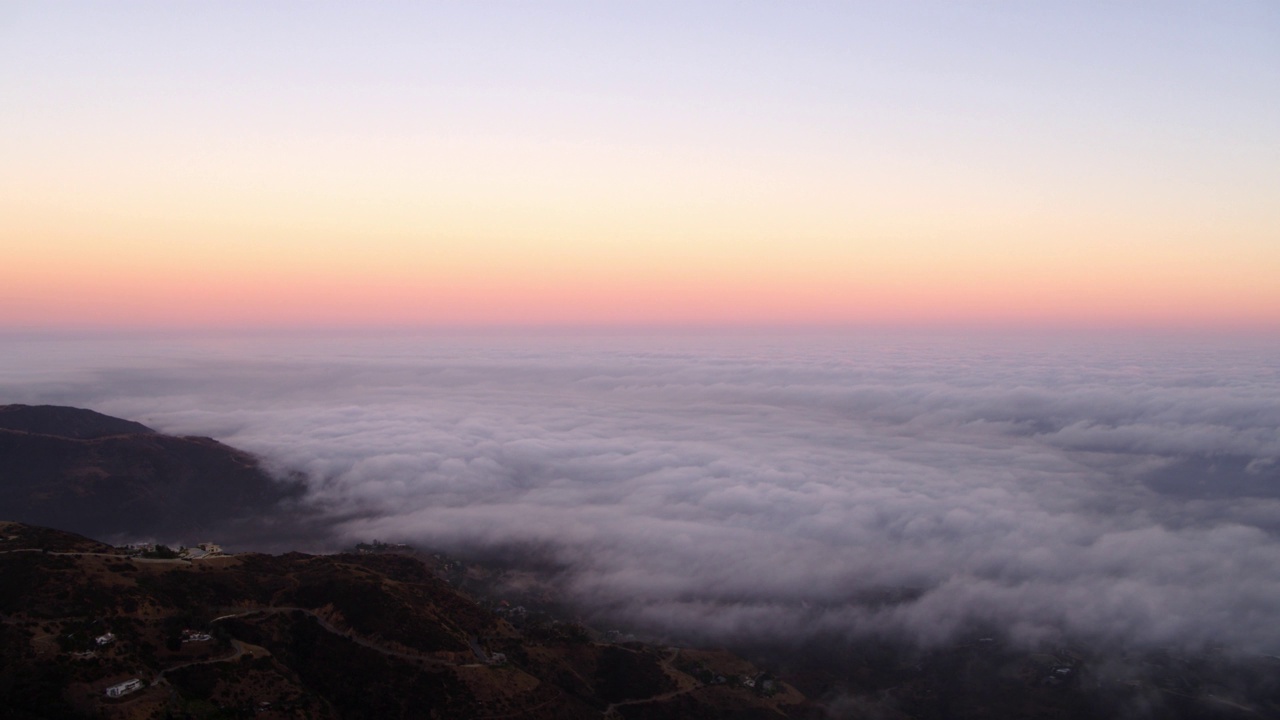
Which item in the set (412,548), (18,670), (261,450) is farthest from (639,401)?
(18,670)

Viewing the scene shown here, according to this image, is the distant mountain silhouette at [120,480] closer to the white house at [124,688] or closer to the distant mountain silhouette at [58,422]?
the distant mountain silhouette at [58,422]

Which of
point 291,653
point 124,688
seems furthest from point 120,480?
point 124,688

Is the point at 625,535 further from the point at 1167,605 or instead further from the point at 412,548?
the point at 1167,605

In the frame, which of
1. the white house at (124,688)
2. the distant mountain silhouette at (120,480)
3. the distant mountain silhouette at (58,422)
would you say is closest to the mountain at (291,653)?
the white house at (124,688)

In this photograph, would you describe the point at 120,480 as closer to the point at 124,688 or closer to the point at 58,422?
the point at 58,422

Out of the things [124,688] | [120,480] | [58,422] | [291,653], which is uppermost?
[58,422]

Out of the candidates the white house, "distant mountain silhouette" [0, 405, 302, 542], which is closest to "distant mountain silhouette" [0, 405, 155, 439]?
"distant mountain silhouette" [0, 405, 302, 542]

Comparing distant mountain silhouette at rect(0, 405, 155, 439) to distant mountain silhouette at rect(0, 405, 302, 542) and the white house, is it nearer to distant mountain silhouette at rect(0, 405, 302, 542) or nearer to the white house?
distant mountain silhouette at rect(0, 405, 302, 542)
